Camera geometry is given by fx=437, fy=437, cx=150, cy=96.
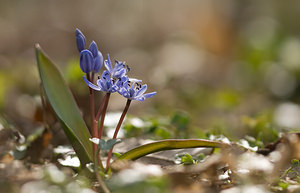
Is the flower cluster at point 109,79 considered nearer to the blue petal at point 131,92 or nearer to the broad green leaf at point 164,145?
the blue petal at point 131,92

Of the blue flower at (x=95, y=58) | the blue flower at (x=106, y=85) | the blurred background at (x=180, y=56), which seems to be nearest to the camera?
the blue flower at (x=106, y=85)

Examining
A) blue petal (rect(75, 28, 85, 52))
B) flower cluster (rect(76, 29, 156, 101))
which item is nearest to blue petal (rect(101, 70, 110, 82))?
flower cluster (rect(76, 29, 156, 101))

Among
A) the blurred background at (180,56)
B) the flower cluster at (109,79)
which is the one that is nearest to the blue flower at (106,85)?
the flower cluster at (109,79)

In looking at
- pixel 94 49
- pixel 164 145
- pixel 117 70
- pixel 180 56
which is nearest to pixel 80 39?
pixel 94 49

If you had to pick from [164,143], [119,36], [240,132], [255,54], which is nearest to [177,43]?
[119,36]

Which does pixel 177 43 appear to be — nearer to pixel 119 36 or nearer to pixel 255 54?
pixel 119 36
